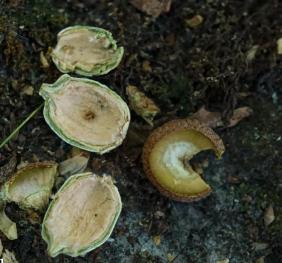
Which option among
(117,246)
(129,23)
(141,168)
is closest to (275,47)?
(129,23)

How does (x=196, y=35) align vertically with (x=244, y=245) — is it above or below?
above

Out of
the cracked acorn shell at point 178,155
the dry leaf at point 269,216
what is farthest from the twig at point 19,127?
the dry leaf at point 269,216

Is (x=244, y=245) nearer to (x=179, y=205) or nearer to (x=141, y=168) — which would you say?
(x=179, y=205)

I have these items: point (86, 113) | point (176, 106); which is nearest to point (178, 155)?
point (176, 106)

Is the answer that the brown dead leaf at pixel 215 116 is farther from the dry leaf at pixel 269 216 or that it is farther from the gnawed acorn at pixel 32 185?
the gnawed acorn at pixel 32 185

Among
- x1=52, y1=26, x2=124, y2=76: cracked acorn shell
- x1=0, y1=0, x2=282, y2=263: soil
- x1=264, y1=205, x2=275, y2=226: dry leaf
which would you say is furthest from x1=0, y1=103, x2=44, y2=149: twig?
x1=264, y1=205, x2=275, y2=226: dry leaf

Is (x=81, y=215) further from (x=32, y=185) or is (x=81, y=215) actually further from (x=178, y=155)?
(x=178, y=155)

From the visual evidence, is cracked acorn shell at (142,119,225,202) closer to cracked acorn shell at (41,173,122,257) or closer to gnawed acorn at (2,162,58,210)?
cracked acorn shell at (41,173,122,257)
